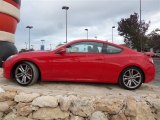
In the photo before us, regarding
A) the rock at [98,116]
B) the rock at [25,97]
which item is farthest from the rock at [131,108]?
the rock at [25,97]

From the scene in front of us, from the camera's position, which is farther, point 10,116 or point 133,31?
point 133,31

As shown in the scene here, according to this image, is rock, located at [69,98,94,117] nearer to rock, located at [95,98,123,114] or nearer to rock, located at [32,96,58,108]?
rock, located at [95,98,123,114]

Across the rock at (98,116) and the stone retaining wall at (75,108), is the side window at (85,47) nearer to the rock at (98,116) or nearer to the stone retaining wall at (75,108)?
the stone retaining wall at (75,108)

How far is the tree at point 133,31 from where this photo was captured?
52750 millimetres

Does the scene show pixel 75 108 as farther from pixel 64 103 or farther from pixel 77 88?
pixel 77 88

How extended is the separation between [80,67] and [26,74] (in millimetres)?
1327

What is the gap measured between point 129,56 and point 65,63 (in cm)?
159

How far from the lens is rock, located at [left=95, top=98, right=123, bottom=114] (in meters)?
7.68

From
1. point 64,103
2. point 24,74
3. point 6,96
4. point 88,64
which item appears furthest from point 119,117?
point 24,74

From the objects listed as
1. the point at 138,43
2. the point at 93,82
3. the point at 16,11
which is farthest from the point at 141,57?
the point at 138,43

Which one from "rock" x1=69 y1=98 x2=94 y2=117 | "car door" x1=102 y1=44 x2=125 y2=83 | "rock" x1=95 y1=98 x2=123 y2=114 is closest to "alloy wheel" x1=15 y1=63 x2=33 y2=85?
"rock" x1=69 y1=98 x2=94 y2=117

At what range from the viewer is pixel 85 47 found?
9.07 m

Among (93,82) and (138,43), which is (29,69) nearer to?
(93,82)

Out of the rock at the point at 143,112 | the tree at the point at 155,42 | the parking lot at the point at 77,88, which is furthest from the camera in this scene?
the tree at the point at 155,42
